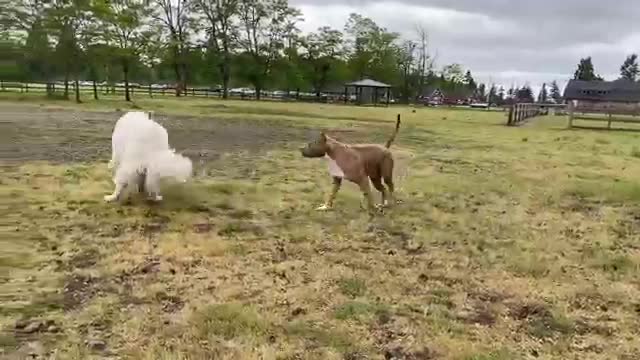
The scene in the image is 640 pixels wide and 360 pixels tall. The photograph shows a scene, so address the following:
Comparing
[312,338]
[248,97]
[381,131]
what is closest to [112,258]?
[312,338]

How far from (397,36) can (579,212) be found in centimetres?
6718

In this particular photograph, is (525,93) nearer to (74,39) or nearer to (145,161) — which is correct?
(74,39)

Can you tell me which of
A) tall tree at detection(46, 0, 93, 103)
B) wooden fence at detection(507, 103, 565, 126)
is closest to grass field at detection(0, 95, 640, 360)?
wooden fence at detection(507, 103, 565, 126)

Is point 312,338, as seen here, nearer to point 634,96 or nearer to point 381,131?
point 381,131

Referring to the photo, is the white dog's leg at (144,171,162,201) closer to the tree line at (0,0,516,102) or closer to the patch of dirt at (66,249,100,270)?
the patch of dirt at (66,249,100,270)

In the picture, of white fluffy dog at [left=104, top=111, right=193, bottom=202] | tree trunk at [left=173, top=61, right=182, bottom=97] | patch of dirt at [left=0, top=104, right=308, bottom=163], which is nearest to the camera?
white fluffy dog at [left=104, top=111, right=193, bottom=202]

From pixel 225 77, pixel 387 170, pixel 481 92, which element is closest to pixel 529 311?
pixel 387 170

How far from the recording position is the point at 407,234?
6930mm

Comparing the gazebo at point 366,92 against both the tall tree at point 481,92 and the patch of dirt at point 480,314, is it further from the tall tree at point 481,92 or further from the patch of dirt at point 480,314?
the patch of dirt at point 480,314

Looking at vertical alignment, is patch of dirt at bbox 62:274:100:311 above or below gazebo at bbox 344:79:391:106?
below

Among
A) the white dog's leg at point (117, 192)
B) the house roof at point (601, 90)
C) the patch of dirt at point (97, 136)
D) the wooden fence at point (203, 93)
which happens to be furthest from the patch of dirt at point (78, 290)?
the house roof at point (601, 90)

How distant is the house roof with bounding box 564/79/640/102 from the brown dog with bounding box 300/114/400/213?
7646 centimetres

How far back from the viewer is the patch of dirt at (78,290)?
4.44 metres

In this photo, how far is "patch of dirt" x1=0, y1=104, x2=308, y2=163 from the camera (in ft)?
42.1
